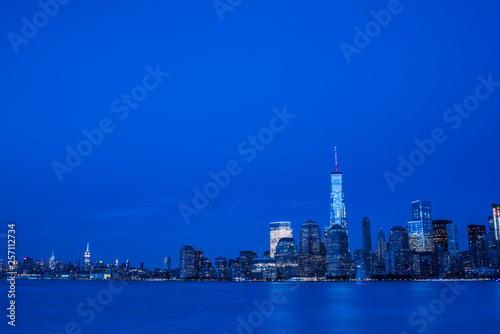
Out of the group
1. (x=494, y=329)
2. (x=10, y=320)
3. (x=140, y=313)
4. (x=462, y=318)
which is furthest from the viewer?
(x=140, y=313)

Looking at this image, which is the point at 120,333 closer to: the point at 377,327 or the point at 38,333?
the point at 38,333

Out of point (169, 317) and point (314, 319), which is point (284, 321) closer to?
point (314, 319)

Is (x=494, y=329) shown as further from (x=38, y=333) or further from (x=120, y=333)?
(x=38, y=333)

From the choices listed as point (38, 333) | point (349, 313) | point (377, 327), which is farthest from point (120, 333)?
point (349, 313)

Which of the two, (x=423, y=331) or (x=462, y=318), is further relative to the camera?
(x=462, y=318)

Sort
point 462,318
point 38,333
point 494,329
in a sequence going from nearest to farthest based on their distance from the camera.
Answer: point 38,333 < point 494,329 < point 462,318

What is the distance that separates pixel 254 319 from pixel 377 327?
17.0 m

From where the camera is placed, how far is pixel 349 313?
71.6m

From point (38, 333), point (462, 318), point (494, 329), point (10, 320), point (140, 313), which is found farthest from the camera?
point (140, 313)

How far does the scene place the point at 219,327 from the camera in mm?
52719

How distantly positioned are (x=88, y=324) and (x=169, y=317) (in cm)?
1332

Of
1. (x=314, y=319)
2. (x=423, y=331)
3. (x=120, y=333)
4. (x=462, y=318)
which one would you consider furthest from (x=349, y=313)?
(x=120, y=333)

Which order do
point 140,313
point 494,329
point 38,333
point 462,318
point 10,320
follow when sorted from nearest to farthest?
point 38,333, point 494,329, point 10,320, point 462,318, point 140,313

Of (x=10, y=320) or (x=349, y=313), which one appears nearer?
(x=10, y=320)
